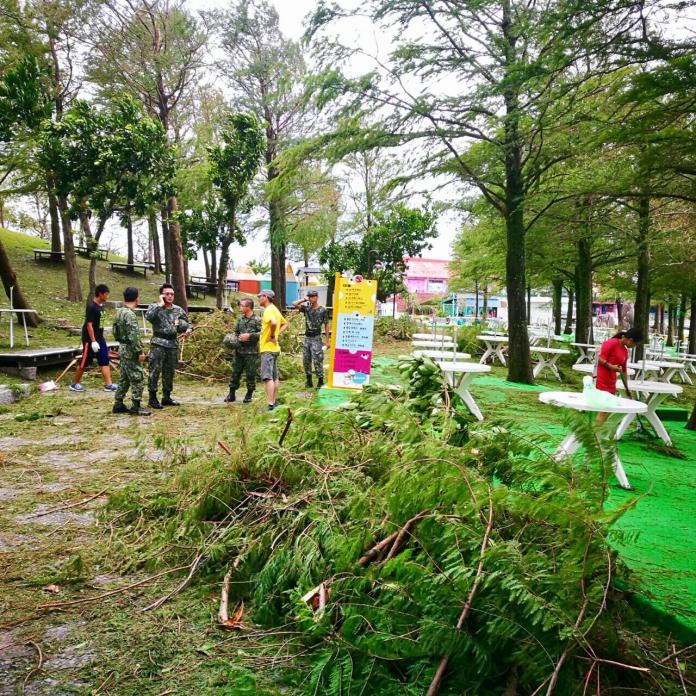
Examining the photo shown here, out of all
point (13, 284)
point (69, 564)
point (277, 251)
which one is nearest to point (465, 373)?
point (69, 564)

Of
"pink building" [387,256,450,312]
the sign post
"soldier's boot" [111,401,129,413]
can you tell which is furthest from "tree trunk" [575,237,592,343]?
"pink building" [387,256,450,312]

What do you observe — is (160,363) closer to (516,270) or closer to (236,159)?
(516,270)

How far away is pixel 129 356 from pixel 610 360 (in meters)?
6.89

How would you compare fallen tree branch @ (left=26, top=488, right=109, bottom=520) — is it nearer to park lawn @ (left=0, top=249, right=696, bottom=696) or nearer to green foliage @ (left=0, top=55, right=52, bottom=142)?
park lawn @ (left=0, top=249, right=696, bottom=696)

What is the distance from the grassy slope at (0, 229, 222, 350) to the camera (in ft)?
45.8

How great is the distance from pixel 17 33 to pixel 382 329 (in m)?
17.4

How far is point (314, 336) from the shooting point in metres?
10.6

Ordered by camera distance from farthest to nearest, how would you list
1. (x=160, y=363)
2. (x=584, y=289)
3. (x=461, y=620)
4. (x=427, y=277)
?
(x=427, y=277)
(x=584, y=289)
(x=160, y=363)
(x=461, y=620)

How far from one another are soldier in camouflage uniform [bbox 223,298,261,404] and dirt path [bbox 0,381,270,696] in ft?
7.66

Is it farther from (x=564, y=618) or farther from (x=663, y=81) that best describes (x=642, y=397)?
(x=564, y=618)

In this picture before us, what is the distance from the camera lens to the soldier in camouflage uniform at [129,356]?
8.11 m

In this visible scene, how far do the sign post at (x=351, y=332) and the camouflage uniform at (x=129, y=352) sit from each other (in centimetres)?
339

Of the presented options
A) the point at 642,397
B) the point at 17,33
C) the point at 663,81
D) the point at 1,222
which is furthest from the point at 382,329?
the point at 1,222

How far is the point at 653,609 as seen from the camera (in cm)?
295
